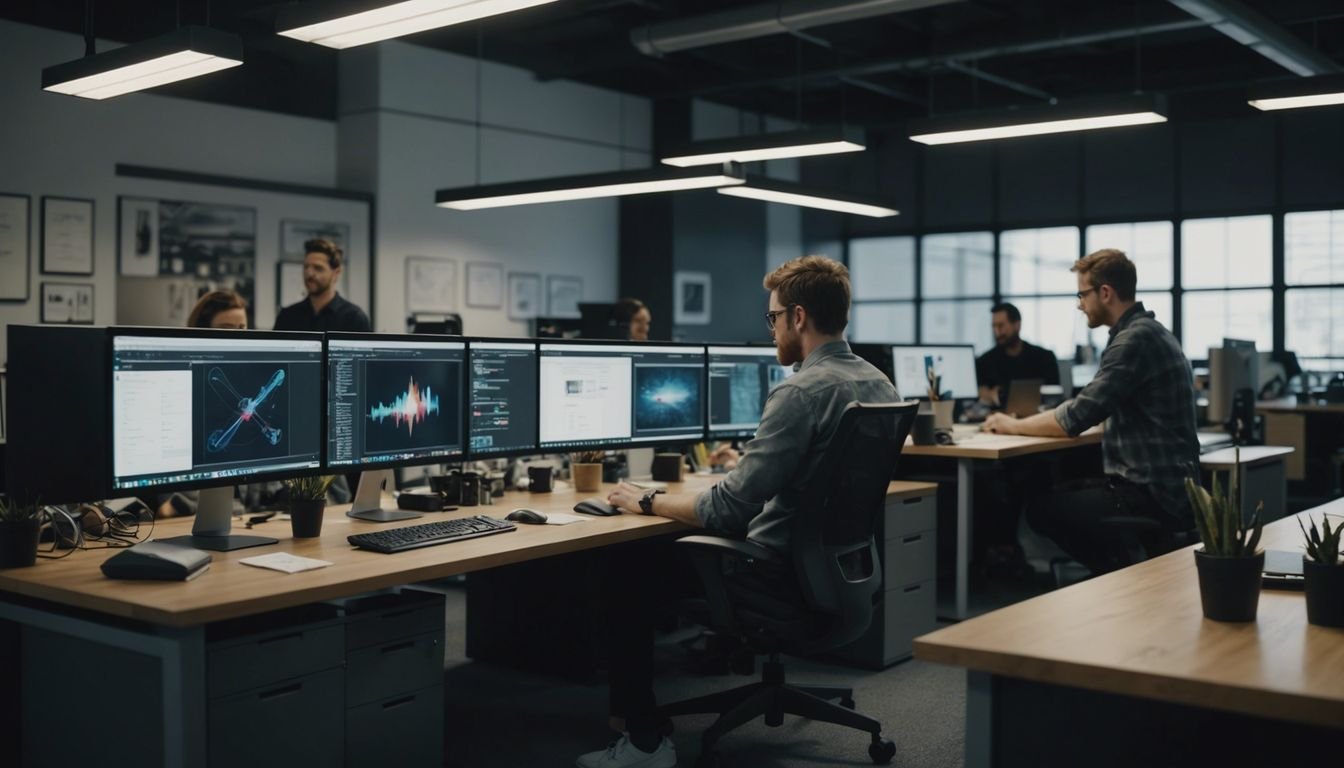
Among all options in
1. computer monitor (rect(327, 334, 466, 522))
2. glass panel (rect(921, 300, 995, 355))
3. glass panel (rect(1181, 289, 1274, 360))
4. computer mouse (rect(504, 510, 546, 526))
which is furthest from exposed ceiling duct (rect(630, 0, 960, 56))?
glass panel (rect(1181, 289, 1274, 360))

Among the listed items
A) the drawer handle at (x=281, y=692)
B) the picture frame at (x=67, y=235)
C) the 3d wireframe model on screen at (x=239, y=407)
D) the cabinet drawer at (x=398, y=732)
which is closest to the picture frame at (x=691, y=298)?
the picture frame at (x=67, y=235)

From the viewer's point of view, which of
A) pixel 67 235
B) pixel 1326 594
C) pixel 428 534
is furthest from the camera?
pixel 67 235

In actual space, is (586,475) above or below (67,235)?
below

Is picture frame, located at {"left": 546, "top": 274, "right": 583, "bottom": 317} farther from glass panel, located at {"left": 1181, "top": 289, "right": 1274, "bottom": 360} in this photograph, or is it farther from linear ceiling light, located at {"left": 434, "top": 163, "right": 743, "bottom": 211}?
glass panel, located at {"left": 1181, "top": 289, "right": 1274, "bottom": 360}

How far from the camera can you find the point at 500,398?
3.22m

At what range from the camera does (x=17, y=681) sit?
236 centimetres

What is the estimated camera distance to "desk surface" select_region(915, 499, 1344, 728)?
134cm

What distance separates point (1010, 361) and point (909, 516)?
2954 millimetres

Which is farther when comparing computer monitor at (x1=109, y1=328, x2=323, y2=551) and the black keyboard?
the black keyboard

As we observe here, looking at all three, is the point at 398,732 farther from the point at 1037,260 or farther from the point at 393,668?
the point at 1037,260

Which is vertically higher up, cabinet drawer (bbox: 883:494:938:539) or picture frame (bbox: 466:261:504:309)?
picture frame (bbox: 466:261:504:309)

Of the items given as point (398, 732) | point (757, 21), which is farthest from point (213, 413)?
point (757, 21)

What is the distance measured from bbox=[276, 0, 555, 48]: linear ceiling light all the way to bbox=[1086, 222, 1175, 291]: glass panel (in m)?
7.58

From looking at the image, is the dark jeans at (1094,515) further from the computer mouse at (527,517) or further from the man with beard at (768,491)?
the computer mouse at (527,517)
